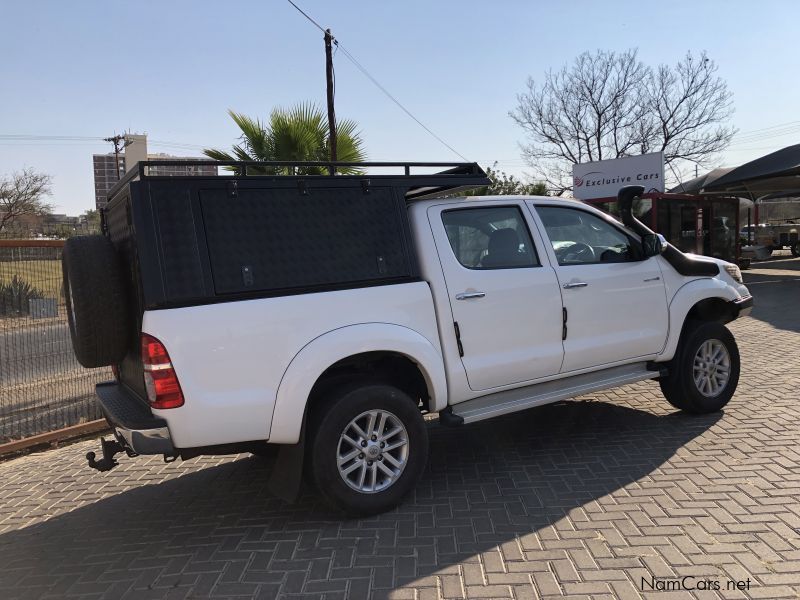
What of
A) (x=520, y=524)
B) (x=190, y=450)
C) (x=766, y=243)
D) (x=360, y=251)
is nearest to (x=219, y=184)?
(x=360, y=251)

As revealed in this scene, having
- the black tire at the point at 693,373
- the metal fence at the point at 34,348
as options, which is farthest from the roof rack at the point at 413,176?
the black tire at the point at 693,373

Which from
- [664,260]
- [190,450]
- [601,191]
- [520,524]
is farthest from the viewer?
[601,191]

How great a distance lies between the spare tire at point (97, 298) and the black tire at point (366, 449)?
1272mm

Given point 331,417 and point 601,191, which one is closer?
point 331,417

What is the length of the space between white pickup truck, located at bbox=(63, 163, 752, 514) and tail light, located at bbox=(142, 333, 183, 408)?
11 mm

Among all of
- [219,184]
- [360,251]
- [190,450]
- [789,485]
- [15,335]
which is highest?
[219,184]

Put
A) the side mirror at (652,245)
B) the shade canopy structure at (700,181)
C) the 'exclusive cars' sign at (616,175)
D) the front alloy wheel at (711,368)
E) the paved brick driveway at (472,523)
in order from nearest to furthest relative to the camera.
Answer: the paved brick driveway at (472,523) < the side mirror at (652,245) < the front alloy wheel at (711,368) < the 'exclusive cars' sign at (616,175) < the shade canopy structure at (700,181)

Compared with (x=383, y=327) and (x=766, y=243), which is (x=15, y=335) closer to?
(x=383, y=327)

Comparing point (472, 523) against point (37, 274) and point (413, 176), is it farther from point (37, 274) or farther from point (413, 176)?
point (37, 274)

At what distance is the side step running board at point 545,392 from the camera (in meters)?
4.21

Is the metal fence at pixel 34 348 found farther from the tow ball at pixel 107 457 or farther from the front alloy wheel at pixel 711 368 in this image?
the front alloy wheel at pixel 711 368

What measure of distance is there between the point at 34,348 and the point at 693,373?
6.10 m

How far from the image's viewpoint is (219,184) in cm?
356

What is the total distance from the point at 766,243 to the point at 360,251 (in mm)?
30795
